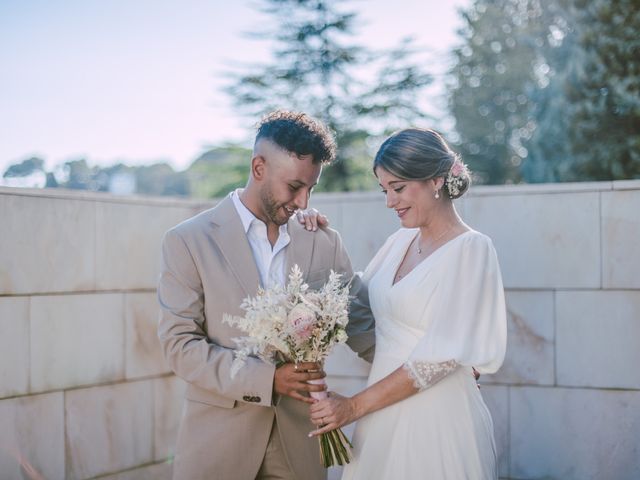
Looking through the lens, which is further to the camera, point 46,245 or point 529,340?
point 529,340

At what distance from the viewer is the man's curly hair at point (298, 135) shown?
132 inches

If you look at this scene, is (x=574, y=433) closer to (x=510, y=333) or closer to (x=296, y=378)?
(x=510, y=333)

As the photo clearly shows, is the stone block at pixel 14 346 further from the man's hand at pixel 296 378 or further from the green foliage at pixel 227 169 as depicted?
the green foliage at pixel 227 169

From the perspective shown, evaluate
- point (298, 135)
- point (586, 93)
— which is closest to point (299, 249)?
point (298, 135)

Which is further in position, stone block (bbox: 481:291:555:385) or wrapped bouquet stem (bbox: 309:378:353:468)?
stone block (bbox: 481:291:555:385)

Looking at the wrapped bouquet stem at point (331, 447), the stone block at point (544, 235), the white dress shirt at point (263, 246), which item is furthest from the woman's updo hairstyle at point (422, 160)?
the stone block at point (544, 235)

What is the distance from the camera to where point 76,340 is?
16.1ft

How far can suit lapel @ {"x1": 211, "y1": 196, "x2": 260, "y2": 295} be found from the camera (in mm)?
3305

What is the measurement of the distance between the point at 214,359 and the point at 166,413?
8.83ft

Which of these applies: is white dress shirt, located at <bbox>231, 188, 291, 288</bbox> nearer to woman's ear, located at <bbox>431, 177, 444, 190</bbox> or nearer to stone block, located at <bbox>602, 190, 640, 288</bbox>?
woman's ear, located at <bbox>431, 177, 444, 190</bbox>

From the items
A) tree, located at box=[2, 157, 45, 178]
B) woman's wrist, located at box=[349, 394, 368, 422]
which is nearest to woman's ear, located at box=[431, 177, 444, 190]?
woman's wrist, located at box=[349, 394, 368, 422]

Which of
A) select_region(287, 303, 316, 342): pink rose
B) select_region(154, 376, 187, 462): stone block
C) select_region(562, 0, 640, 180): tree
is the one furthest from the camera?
select_region(562, 0, 640, 180): tree

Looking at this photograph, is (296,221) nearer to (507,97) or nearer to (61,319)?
(61,319)

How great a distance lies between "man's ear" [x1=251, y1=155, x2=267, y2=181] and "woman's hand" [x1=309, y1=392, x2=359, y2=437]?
105 centimetres
